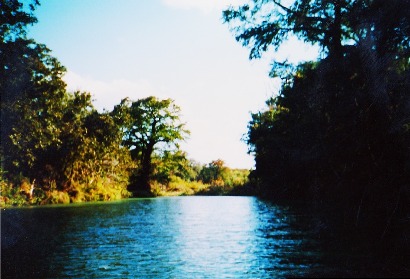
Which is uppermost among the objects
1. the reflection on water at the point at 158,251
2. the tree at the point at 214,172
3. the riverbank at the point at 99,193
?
the tree at the point at 214,172

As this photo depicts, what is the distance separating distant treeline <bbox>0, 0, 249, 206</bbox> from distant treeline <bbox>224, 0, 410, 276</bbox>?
1297 centimetres

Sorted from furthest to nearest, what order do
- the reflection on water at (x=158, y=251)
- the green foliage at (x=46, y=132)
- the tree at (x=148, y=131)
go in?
the tree at (x=148, y=131) < the green foliage at (x=46, y=132) < the reflection on water at (x=158, y=251)

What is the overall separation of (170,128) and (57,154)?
22245 mm

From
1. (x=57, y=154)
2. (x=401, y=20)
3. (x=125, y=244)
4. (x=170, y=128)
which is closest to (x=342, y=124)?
(x=401, y=20)

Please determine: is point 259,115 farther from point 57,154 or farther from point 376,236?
point 376,236

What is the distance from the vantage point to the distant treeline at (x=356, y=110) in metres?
9.25

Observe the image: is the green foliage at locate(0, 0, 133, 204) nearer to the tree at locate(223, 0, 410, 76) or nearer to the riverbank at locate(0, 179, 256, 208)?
the riverbank at locate(0, 179, 256, 208)

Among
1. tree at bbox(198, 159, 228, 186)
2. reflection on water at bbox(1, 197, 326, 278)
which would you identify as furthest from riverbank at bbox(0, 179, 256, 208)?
reflection on water at bbox(1, 197, 326, 278)

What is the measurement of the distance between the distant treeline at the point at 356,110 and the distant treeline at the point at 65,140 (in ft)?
42.5

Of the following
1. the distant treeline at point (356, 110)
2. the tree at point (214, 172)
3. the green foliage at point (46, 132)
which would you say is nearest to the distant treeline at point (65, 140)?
the green foliage at point (46, 132)

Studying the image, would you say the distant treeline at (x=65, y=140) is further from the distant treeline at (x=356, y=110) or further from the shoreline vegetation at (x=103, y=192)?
the distant treeline at (x=356, y=110)

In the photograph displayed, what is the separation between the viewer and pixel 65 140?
34.4m

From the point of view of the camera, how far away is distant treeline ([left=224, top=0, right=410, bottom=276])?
30.3 feet

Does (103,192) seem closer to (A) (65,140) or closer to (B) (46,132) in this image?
(A) (65,140)
